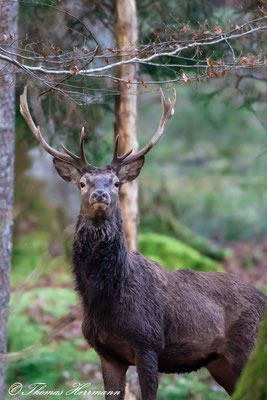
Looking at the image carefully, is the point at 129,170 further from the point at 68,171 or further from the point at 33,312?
the point at 33,312

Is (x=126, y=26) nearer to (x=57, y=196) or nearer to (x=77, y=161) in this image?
(x=77, y=161)

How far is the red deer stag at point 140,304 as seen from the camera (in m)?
6.42

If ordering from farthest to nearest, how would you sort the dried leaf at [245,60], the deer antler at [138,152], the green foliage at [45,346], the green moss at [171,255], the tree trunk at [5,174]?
1. the green moss at [171,255]
2. the green foliage at [45,346]
3. the tree trunk at [5,174]
4. the deer antler at [138,152]
5. the dried leaf at [245,60]

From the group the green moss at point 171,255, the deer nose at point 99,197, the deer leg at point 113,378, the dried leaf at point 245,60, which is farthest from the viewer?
the green moss at point 171,255

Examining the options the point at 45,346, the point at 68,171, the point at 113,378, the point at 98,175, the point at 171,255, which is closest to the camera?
the point at 98,175

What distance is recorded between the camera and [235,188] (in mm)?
21797

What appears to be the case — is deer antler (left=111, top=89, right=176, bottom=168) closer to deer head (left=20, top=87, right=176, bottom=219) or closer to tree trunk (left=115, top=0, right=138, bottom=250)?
deer head (left=20, top=87, right=176, bottom=219)

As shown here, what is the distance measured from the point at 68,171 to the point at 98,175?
56cm

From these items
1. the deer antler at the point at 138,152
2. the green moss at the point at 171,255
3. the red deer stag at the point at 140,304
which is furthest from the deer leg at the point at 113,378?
the green moss at the point at 171,255

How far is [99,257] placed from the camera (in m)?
6.54

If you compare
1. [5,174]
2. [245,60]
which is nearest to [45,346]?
[5,174]

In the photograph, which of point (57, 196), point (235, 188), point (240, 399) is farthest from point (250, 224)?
point (240, 399)

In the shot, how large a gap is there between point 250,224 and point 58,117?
1237cm

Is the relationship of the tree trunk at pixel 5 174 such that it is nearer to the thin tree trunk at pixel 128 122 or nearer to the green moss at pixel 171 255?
the thin tree trunk at pixel 128 122
